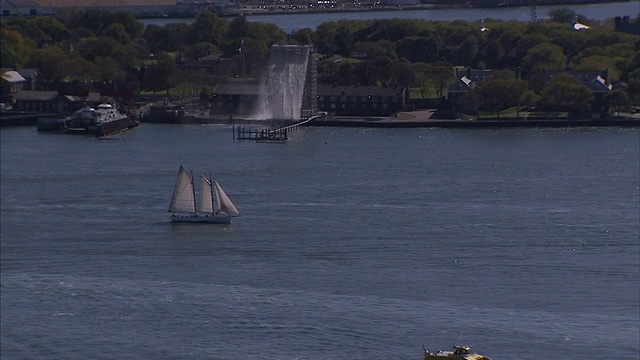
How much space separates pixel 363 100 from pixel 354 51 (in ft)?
13.0

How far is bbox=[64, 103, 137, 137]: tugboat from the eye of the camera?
1658cm

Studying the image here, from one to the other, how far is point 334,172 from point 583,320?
5382mm

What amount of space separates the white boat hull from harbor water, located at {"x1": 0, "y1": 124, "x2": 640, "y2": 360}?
105 mm

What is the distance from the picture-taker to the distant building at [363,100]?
18.0m

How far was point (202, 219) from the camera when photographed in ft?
36.0

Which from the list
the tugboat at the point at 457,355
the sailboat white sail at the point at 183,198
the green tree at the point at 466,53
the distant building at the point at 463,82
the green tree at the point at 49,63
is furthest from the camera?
the green tree at the point at 466,53

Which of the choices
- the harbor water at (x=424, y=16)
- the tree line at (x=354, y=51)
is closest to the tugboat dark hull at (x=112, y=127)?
the tree line at (x=354, y=51)

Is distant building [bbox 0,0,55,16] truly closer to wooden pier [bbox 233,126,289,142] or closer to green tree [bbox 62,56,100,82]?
green tree [bbox 62,56,100,82]

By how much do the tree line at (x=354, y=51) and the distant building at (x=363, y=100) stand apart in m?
0.68

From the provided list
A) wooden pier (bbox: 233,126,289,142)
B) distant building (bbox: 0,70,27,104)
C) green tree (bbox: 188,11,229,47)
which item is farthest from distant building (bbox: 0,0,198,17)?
A: wooden pier (bbox: 233,126,289,142)

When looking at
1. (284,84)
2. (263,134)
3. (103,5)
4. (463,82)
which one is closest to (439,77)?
(463,82)

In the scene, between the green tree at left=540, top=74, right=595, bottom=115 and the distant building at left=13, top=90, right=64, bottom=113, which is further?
the distant building at left=13, top=90, right=64, bottom=113

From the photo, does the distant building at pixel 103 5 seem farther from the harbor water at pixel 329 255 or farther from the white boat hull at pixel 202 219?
the white boat hull at pixel 202 219

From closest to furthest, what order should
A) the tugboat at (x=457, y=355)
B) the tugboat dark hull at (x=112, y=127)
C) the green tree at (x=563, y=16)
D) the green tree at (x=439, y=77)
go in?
the tugboat at (x=457, y=355) → the tugboat dark hull at (x=112, y=127) → the green tree at (x=439, y=77) → the green tree at (x=563, y=16)
